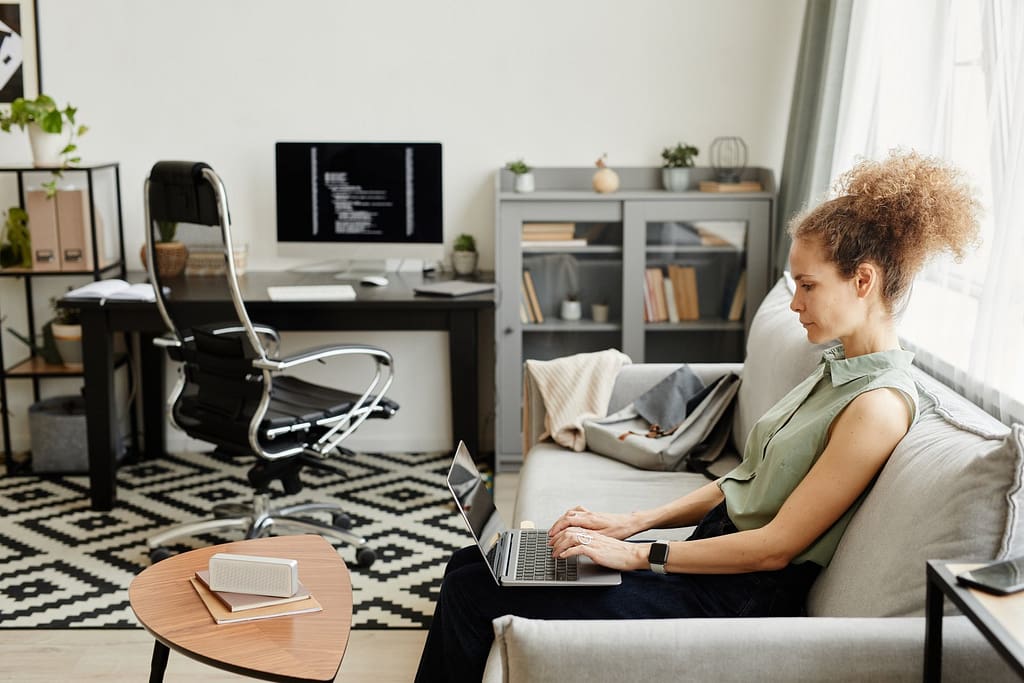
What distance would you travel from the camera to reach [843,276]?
180 centimetres

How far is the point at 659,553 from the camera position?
5.97ft

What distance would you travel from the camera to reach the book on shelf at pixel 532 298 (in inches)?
156

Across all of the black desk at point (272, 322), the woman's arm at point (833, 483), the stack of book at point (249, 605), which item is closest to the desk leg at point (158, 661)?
the stack of book at point (249, 605)

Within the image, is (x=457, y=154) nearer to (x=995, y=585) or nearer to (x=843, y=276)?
(x=843, y=276)

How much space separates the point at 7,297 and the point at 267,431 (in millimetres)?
1822

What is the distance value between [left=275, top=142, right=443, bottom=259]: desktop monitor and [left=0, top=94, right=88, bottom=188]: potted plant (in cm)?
73

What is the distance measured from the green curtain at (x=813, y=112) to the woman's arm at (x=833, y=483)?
1.69m

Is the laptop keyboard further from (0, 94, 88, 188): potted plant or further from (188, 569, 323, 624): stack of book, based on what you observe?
(0, 94, 88, 188): potted plant

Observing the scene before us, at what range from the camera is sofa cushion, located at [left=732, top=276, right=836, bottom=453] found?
8.21ft

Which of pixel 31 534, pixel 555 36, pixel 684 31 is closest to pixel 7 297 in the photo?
pixel 31 534

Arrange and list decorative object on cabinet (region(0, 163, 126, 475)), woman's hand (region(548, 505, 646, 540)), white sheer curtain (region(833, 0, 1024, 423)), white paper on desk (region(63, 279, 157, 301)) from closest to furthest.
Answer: woman's hand (region(548, 505, 646, 540)) → white sheer curtain (region(833, 0, 1024, 423)) → white paper on desk (region(63, 279, 157, 301)) → decorative object on cabinet (region(0, 163, 126, 475))

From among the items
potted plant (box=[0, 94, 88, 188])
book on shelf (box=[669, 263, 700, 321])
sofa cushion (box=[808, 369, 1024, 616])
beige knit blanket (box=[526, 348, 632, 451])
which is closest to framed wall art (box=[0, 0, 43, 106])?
potted plant (box=[0, 94, 88, 188])

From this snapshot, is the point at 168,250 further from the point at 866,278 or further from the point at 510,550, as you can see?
the point at 866,278

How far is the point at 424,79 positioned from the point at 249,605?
8.45ft
